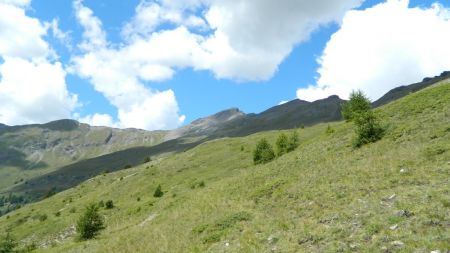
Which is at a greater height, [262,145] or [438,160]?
[262,145]

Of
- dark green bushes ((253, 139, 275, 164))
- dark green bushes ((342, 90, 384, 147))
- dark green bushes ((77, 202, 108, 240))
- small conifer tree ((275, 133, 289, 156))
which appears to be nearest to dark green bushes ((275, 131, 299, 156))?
small conifer tree ((275, 133, 289, 156))

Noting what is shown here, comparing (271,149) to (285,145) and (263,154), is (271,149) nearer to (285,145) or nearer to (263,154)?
(263,154)

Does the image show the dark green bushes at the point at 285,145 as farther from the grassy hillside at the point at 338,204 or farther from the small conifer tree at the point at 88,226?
the small conifer tree at the point at 88,226

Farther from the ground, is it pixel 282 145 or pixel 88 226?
pixel 282 145

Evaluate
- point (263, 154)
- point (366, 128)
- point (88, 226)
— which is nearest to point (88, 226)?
point (88, 226)

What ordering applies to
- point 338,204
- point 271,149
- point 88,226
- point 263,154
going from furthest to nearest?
point 271,149 < point 263,154 < point 88,226 < point 338,204

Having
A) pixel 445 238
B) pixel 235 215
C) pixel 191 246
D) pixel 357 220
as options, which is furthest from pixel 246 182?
pixel 445 238

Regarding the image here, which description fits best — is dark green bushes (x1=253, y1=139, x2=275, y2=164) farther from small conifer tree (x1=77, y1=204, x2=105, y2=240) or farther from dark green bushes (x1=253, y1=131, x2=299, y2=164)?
small conifer tree (x1=77, y1=204, x2=105, y2=240)

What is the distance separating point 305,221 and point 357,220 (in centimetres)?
322

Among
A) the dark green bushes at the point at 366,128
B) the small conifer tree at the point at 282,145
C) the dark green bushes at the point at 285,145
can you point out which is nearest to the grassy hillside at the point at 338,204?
the dark green bushes at the point at 366,128

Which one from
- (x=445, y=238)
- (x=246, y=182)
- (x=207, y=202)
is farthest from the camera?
(x=246, y=182)

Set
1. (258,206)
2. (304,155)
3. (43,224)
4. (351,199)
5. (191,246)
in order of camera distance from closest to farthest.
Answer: (351,199) → (191,246) → (258,206) → (304,155) → (43,224)

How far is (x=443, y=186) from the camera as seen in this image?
1997 cm

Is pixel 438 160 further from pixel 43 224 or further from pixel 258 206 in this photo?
pixel 43 224
